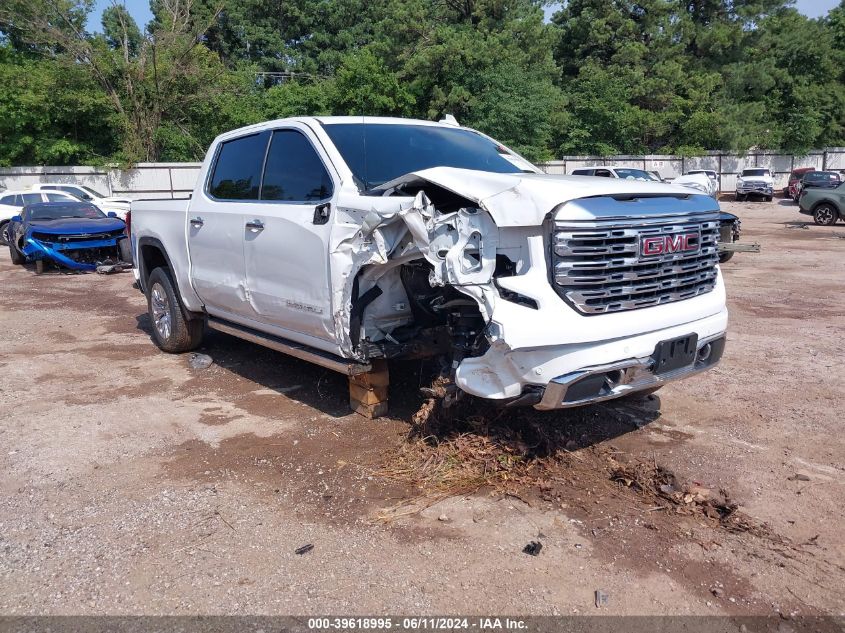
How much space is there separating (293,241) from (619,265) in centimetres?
220

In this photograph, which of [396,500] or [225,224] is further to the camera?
[225,224]

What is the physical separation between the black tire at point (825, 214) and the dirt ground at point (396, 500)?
17385 millimetres

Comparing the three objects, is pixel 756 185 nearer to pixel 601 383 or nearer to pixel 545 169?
pixel 545 169

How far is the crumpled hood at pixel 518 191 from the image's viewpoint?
11.6 ft

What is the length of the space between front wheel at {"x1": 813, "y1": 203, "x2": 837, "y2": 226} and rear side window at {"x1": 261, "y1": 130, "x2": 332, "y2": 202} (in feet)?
68.7

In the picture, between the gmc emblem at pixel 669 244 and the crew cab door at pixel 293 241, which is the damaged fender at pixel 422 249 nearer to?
the crew cab door at pixel 293 241

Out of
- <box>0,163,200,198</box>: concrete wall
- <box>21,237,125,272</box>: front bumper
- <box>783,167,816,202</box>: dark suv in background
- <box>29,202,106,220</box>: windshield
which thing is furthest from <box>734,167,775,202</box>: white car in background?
<box>21,237,125,272</box>: front bumper

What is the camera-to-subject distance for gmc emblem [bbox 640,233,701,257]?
12.5ft

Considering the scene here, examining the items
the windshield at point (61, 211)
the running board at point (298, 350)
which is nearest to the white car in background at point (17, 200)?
the windshield at point (61, 211)

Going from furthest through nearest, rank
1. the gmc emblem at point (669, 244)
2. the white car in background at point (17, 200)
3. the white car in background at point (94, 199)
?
the white car in background at point (94, 199) → the white car in background at point (17, 200) → the gmc emblem at point (669, 244)

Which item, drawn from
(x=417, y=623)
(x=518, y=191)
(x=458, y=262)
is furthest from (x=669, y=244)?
(x=417, y=623)

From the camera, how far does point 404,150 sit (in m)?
5.08

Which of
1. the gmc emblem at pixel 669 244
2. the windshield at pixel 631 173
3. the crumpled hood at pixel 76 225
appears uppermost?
the windshield at pixel 631 173

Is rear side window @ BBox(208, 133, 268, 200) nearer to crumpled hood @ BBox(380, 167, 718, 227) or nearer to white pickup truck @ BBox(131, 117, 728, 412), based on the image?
white pickup truck @ BBox(131, 117, 728, 412)
